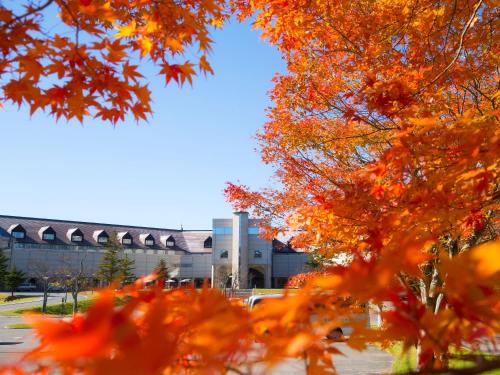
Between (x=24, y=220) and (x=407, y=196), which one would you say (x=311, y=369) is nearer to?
(x=407, y=196)

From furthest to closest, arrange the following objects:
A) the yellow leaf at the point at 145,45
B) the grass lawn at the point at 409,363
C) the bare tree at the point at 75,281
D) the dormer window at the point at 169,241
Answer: the dormer window at the point at 169,241 < the bare tree at the point at 75,281 < the yellow leaf at the point at 145,45 < the grass lawn at the point at 409,363

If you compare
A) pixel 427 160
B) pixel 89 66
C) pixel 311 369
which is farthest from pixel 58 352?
pixel 427 160

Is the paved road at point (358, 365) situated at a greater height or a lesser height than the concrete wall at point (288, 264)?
lesser

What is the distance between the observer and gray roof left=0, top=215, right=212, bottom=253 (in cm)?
4438

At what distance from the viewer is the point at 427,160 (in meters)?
2.98

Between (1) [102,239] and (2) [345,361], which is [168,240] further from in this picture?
(2) [345,361]

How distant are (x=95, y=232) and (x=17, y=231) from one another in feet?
25.8

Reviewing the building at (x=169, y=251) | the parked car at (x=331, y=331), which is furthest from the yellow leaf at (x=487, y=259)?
the building at (x=169, y=251)

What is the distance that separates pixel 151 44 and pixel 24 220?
161 feet

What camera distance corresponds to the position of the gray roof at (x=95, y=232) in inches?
1747

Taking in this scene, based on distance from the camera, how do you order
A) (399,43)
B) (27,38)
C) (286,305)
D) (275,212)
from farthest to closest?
(275,212), (399,43), (27,38), (286,305)

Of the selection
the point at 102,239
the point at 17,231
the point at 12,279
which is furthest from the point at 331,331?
the point at 102,239

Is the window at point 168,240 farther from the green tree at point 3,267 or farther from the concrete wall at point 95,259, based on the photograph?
the green tree at point 3,267

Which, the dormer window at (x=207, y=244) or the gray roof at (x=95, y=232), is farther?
the dormer window at (x=207, y=244)
